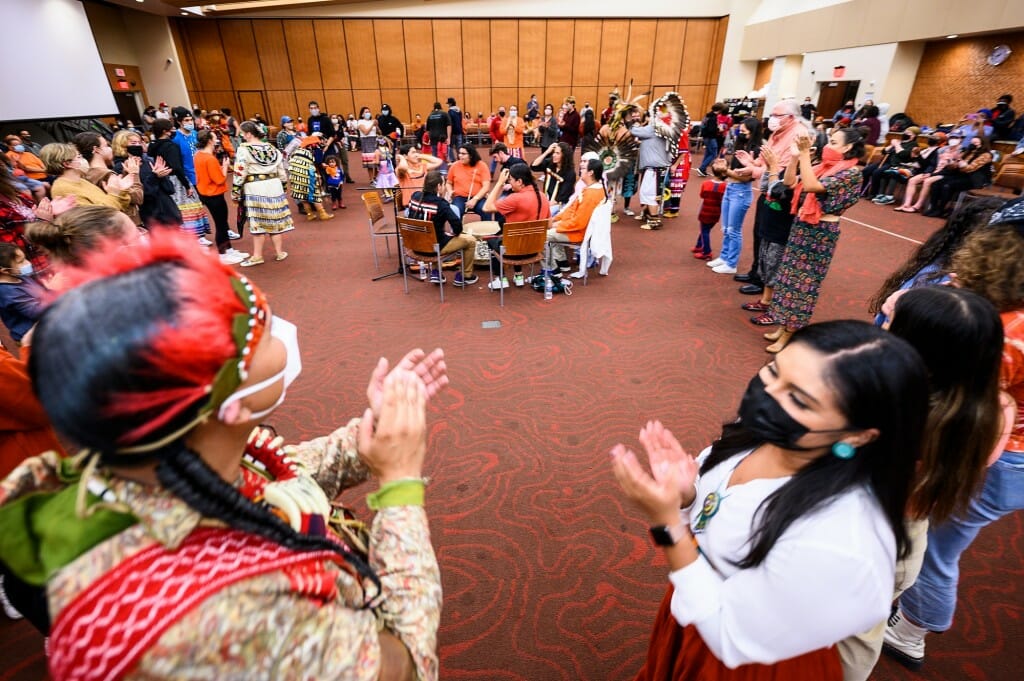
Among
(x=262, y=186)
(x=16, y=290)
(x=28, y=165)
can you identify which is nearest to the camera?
(x=16, y=290)

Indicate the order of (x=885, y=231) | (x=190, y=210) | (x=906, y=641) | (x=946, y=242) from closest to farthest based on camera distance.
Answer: (x=906, y=641)
(x=946, y=242)
(x=190, y=210)
(x=885, y=231)

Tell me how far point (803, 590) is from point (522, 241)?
13.2 ft

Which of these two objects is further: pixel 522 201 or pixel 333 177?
pixel 333 177

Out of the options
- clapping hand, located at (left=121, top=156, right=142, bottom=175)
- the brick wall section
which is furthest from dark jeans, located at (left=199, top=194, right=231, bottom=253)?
the brick wall section

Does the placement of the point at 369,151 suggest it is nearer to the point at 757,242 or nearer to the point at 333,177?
the point at 333,177

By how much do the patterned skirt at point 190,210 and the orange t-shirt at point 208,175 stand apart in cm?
40

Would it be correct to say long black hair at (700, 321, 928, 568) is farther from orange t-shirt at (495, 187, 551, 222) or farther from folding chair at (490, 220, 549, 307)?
orange t-shirt at (495, 187, 551, 222)

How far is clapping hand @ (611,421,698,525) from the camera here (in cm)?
108

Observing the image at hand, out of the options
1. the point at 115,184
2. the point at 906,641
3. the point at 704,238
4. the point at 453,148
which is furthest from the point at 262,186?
the point at 453,148

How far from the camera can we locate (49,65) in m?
9.93

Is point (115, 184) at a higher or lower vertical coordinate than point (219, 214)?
higher

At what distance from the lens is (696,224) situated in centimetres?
772

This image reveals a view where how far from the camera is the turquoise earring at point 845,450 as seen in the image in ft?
3.30

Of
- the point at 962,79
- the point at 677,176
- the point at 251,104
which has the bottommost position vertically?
the point at 677,176
